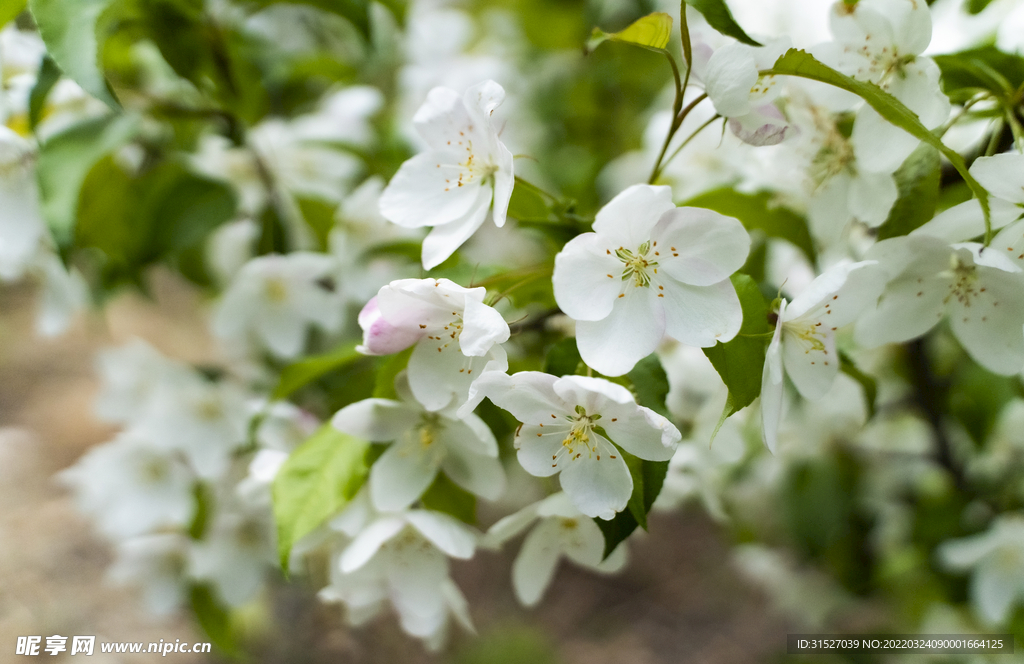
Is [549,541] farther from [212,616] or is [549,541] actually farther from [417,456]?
[212,616]

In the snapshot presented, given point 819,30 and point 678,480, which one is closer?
point 678,480

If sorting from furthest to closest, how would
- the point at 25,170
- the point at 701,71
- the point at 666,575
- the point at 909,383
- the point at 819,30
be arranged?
1. the point at 666,575
2. the point at 909,383
3. the point at 819,30
4. the point at 25,170
5. the point at 701,71

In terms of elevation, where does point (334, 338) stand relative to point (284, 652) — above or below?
above

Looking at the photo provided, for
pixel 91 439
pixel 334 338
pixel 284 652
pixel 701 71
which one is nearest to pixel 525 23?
pixel 334 338

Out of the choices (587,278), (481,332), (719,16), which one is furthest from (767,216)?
(481,332)

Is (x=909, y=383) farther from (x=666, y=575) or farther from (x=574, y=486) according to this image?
(x=666, y=575)

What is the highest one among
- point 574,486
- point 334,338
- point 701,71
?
point 701,71

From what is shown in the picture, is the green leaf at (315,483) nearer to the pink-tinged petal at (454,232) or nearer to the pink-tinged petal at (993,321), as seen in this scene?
the pink-tinged petal at (454,232)

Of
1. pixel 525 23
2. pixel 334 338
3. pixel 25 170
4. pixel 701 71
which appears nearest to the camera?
pixel 701 71
